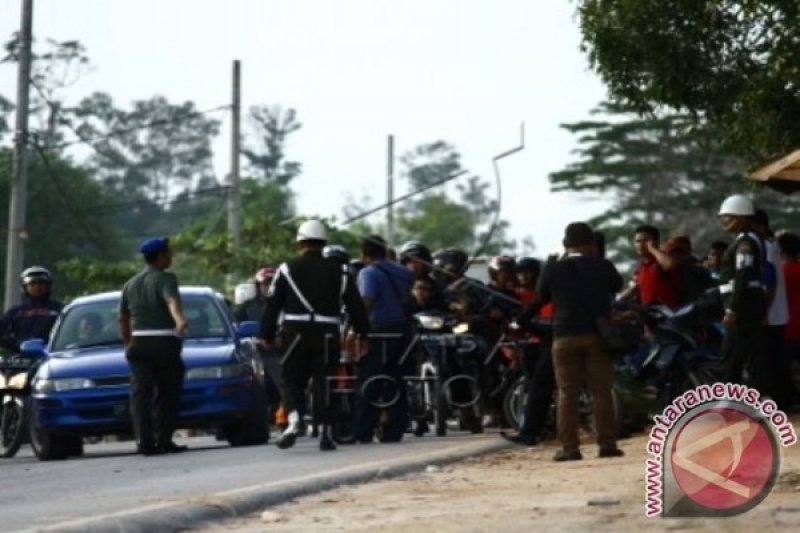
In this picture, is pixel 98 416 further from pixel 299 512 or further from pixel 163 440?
pixel 299 512

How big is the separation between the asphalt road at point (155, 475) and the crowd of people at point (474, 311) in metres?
0.58

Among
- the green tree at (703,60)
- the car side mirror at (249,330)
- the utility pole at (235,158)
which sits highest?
the utility pole at (235,158)

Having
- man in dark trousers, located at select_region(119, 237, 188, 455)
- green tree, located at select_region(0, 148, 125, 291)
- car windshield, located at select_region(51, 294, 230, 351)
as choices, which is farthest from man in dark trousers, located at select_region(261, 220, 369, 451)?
green tree, located at select_region(0, 148, 125, 291)

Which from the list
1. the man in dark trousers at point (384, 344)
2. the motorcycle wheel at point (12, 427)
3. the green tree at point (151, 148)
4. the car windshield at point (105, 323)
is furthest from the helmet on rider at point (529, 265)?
the green tree at point (151, 148)

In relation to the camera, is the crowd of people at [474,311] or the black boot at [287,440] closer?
the crowd of people at [474,311]

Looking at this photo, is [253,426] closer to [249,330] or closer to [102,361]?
[249,330]

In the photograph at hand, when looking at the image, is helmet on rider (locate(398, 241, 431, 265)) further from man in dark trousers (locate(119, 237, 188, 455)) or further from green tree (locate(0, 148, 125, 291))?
green tree (locate(0, 148, 125, 291))

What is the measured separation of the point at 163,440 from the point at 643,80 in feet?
20.9

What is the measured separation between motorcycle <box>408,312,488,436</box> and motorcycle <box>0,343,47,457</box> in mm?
3272

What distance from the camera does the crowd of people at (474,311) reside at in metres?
19.8

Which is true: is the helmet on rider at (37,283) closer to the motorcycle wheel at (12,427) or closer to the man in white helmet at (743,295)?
the motorcycle wheel at (12,427)

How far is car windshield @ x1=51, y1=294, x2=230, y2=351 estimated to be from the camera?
80.5 ft

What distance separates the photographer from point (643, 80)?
26812mm

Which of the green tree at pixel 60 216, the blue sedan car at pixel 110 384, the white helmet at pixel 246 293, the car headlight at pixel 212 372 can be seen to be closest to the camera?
the blue sedan car at pixel 110 384
